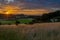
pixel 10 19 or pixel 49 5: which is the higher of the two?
pixel 49 5

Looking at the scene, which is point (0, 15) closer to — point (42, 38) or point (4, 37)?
point (4, 37)

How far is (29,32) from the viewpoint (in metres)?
2.84

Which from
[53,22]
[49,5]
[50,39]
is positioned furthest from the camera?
[49,5]

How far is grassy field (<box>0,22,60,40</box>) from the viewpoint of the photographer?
2.80 metres

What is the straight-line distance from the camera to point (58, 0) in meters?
3.40

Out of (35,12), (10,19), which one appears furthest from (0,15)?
(35,12)

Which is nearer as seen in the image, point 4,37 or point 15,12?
point 4,37

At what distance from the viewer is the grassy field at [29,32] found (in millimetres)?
2801

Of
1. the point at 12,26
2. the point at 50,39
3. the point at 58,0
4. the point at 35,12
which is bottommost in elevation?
the point at 50,39

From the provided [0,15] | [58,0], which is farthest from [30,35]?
[58,0]

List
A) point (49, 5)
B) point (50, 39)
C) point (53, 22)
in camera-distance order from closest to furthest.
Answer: point (50, 39) → point (53, 22) → point (49, 5)

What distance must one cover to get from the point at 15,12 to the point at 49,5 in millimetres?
708

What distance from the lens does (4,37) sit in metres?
2.84

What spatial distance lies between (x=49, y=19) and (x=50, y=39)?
570mm
